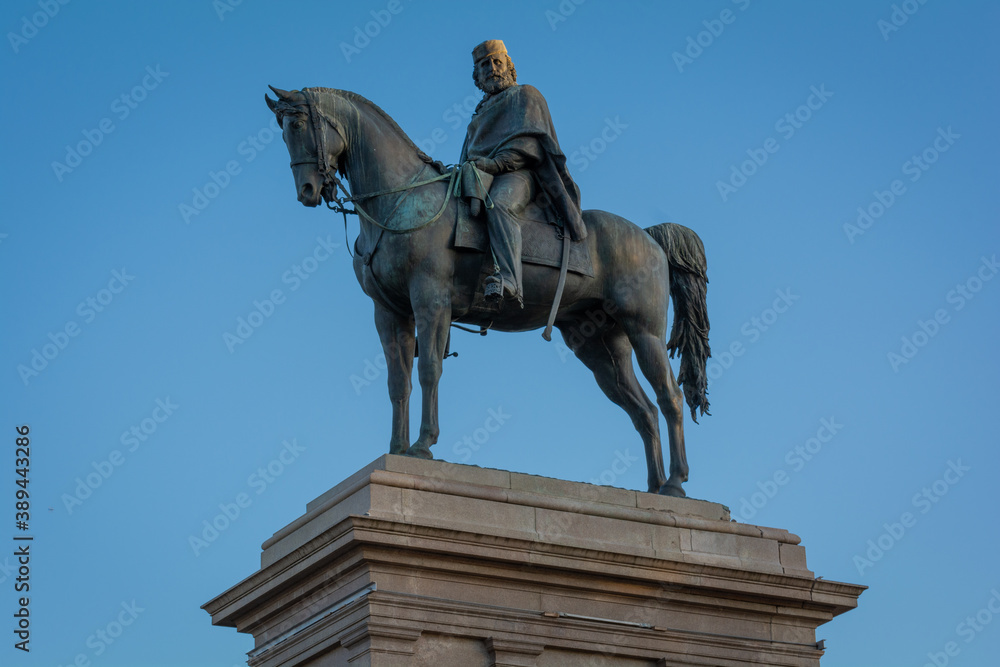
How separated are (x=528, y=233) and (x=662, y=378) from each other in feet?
7.73

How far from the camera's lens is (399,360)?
18031 mm

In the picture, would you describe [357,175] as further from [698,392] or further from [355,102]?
[698,392]

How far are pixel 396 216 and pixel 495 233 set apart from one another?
1.09 m

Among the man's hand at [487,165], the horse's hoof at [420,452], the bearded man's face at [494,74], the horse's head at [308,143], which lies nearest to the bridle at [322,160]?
the horse's head at [308,143]

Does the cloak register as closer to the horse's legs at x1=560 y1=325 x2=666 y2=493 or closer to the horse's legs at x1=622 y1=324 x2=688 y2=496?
the horse's legs at x1=622 y1=324 x2=688 y2=496

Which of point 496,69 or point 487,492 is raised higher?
point 496,69

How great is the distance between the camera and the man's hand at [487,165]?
1831 cm

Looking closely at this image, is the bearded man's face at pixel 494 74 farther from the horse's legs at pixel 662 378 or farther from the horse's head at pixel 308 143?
the horse's legs at pixel 662 378

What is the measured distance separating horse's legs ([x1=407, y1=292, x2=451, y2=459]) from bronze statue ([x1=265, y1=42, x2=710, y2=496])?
0.4 inches

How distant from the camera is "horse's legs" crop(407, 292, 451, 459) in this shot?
1727cm

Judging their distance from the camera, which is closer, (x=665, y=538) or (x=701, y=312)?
(x=665, y=538)

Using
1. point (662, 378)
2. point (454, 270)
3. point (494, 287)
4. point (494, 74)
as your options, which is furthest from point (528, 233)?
point (662, 378)

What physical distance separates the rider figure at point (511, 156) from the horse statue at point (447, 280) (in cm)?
39

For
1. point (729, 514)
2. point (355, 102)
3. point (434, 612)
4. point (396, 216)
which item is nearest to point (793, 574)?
point (729, 514)
